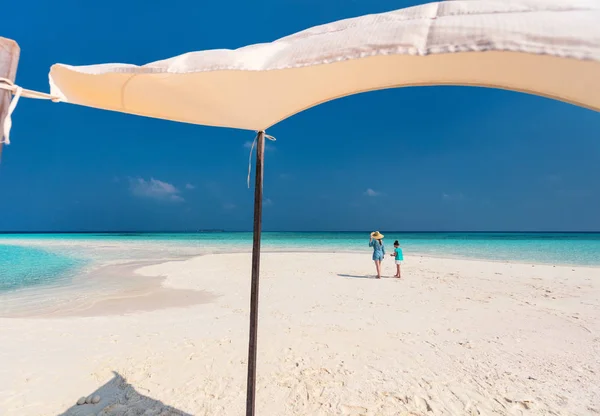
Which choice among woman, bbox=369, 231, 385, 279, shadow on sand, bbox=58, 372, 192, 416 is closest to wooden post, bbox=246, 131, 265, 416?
shadow on sand, bbox=58, 372, 192, 416

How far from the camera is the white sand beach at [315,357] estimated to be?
10.7ft

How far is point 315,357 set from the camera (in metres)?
4.25

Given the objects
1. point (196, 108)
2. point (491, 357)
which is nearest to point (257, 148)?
point (196, 108)

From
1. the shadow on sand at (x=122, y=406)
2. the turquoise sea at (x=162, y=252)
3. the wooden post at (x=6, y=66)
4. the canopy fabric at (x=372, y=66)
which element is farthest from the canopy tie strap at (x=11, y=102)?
the turquoise sea at (x=162, y=252)

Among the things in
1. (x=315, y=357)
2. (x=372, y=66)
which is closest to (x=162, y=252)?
(x=315, y=357)

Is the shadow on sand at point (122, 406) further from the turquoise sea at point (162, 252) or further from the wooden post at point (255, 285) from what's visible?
the turquoise sea at point (162, 252)

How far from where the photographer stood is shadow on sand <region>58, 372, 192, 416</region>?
309cm

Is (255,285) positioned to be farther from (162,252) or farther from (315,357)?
(162,252)

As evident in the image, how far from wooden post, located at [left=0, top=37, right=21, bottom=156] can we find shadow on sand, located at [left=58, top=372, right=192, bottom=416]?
278 cm

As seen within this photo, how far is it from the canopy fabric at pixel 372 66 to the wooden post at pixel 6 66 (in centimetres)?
17

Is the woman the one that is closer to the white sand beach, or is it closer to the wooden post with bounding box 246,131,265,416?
the white sand beach

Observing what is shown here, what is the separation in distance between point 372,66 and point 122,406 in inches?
148

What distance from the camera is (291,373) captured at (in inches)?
151

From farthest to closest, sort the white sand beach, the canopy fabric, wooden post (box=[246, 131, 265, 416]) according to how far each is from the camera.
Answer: the white sand beach, wooden post (box=[246, 131, 265, 416]), the canopy fabric
